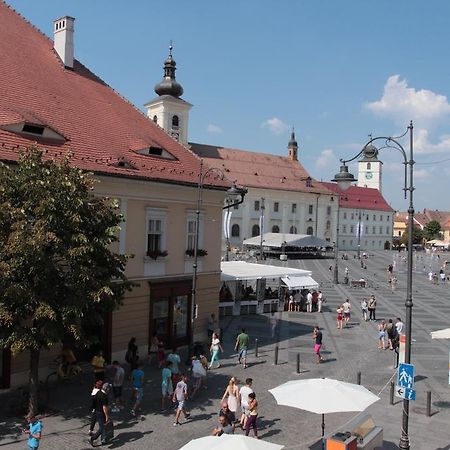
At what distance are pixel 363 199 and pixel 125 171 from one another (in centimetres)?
11081

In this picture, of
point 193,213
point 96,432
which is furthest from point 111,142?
point 96,432

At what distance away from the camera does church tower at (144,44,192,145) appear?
77250 millimetres

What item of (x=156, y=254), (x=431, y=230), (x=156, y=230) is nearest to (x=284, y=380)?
(x=156, y=254)

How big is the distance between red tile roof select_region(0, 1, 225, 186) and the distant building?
9037 cm

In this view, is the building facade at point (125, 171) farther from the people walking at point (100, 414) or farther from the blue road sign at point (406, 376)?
the blue road sign at point (406, 376)

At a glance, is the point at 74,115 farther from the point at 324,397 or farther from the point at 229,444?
the point at 229,444

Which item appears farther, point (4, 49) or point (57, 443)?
point (4, 49)

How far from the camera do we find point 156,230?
20.9 meters

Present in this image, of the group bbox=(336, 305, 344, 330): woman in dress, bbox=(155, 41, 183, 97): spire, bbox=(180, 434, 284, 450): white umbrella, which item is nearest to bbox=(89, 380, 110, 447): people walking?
bbox=(180, 434, 284, 450): white umbrella

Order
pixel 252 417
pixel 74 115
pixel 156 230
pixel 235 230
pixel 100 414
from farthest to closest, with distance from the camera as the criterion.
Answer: pixel 235 230
pixel 156 230
pixel 74 115
pixel 252 417
pixel 100 414

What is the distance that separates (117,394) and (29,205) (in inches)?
230

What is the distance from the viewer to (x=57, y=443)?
1234 centimetres

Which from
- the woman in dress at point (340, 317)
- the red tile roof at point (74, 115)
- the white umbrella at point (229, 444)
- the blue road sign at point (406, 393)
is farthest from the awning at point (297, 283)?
the white umbrella at point (229, 444)

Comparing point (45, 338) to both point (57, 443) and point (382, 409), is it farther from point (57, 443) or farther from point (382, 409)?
point (382, 409)
